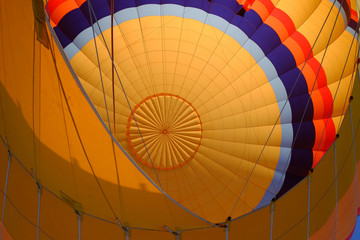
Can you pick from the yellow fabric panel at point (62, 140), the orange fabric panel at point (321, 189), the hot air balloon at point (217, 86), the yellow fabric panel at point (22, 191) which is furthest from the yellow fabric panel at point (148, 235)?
the hot air balloon at point (217, 86)

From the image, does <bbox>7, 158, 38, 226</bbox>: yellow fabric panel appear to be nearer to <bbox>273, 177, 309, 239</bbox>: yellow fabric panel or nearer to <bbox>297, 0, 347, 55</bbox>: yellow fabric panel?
<bbox>273, 177, 309, 239</bbox>: yellow fabric panel

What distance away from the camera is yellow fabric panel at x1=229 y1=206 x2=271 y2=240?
3.70m

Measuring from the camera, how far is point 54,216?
368 centimetres

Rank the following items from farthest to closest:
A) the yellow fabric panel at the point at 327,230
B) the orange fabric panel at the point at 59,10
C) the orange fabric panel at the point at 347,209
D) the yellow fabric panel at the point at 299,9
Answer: the yellow fabric panel at the point at 299,9 → the orange fabric panel at the point at 59,10 → the orange fabric panel at the point at 347,209 → the yellow fabric panel at the point at 327,230

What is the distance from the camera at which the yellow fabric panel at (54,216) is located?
366 centimetres

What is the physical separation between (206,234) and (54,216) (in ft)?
3.48

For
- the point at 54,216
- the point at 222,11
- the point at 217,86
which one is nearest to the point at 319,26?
the point at 222,11

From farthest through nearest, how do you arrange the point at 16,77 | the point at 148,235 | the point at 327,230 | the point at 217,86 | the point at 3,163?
the point at 217,86 → the point at 327,230 → the point at 3,163 → the point at 148,235 → the point at 16,77

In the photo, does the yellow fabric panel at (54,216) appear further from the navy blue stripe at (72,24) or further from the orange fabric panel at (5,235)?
the navy blue stripe at (72,24)

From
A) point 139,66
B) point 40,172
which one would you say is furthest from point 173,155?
point 40,172

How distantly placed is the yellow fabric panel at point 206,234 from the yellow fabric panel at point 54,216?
778 mm

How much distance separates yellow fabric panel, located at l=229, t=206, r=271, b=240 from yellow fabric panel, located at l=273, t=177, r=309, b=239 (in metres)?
0.07

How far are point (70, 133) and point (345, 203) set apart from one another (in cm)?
233

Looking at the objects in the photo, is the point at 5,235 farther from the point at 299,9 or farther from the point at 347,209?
the point at 299,9
